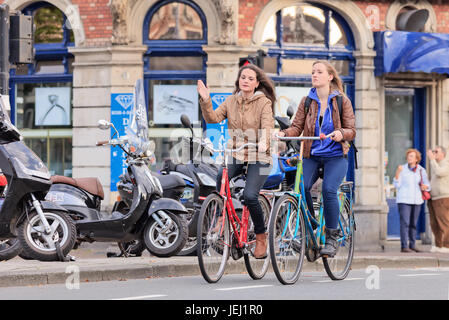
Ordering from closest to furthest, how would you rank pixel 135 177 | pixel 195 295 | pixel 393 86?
1. pixel 195 295
2. pixel 135 177
3. pixel 393 86

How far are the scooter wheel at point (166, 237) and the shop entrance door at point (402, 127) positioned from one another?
863 cm

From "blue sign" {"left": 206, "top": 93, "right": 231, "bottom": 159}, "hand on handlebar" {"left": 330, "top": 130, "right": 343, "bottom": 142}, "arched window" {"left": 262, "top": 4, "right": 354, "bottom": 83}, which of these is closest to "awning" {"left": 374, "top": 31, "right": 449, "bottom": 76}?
"arched window" {"left": 262, "top": 4, "right": 354, "bottom": 83}

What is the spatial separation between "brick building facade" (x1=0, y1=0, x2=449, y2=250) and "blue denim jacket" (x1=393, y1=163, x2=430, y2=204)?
1.26 m

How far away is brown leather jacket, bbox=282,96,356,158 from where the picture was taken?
30.3 ft

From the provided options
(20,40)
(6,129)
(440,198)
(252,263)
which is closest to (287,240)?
(252,263)

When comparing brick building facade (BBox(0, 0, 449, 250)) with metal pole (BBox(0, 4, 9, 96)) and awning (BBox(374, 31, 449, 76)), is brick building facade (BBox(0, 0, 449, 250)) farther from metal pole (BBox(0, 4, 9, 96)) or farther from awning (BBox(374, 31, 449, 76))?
metal pole (BBox(0, 4, 9, 96))

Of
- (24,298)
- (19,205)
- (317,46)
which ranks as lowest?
(24,298)

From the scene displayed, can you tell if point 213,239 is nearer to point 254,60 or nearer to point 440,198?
point 254,60

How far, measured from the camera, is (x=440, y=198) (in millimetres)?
17000

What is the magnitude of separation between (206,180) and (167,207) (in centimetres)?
159

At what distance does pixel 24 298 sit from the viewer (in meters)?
8.15
